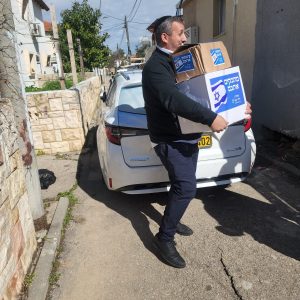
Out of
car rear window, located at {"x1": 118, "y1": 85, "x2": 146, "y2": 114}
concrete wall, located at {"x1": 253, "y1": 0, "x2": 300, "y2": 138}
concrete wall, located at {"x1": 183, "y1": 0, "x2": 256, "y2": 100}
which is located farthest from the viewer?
concrete wall, located at {"x1": 183, "y1": 0, "x2": 256, "y2": 100}

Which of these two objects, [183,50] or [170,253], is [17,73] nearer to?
[183,50]

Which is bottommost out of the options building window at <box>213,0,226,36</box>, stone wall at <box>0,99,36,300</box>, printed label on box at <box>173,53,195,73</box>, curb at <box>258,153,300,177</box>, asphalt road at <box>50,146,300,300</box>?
asphalt road at <box>50,146,300,300</box>

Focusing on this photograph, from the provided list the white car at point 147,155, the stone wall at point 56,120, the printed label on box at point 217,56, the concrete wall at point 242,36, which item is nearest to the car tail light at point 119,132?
the white car at point 147,155

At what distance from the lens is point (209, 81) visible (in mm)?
2486

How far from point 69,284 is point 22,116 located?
1.59 metres

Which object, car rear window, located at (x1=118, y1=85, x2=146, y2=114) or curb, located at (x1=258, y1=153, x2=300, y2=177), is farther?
curb, located at (x1=258, y1=153, x2=300, y2=177)

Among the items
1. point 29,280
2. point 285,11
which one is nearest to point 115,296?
point 29,280

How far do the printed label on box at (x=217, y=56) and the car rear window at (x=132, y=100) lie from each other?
50.3 inches

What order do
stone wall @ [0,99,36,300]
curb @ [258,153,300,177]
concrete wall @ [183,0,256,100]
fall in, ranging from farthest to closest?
concrete wall @ [183,0,256,100] → curb @ [258,153,300,177] → stone wall @ [0,99,36,300]

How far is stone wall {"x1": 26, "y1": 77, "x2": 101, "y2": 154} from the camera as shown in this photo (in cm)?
613

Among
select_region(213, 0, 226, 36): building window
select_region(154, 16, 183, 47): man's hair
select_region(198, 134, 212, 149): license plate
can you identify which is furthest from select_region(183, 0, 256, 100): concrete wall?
select_region(154, 16, 183, 47): man's hair

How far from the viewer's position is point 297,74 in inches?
220

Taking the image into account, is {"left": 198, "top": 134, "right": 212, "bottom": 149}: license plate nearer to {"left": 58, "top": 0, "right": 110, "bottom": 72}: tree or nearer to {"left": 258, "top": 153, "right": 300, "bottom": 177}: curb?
{"left": 258, "top": 153, "right": 300, "bottom": 177}: curb

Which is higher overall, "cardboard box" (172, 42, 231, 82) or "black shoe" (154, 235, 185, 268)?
"cardboard box" (172, 42, 231, 82)
